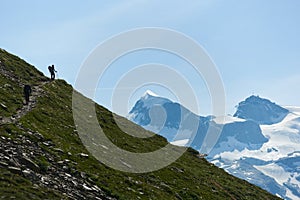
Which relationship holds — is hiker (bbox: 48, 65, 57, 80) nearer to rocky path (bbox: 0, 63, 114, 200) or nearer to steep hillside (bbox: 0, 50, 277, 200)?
steep hillside (bbox: 0, 50, 277, 200)

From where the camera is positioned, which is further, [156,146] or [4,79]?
[156,146]

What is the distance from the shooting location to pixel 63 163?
33844mm

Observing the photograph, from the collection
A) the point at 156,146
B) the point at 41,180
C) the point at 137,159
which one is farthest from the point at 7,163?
the point at 156,146

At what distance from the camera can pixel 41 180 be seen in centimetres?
2855

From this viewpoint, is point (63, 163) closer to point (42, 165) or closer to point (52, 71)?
point (42, 165)

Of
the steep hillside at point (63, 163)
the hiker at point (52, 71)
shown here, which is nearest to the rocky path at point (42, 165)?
the steep hillside at point (63, 163)

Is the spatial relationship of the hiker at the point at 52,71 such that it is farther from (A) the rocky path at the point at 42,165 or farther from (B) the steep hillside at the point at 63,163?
(A) the rocky path at the point at 42,165

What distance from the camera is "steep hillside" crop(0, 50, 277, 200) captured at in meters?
28.7

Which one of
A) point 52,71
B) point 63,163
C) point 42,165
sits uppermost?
point 52,71

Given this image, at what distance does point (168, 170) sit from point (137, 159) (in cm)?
354

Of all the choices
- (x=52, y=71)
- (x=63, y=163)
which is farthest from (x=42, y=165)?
(x=52, y=71)

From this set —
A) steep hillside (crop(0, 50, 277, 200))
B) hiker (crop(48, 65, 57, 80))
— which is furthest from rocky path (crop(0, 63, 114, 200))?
hiker (crop(48, 65, 57, 80))

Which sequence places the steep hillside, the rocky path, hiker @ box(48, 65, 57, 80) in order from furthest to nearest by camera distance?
hiker @ box(48, 65, 57, 80) < the steep hillside < the rocky path

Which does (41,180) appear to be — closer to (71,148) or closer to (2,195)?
(2,195)
